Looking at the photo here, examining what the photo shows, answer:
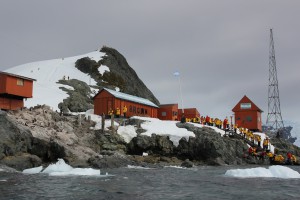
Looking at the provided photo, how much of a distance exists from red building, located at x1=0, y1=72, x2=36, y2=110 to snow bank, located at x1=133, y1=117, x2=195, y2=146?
1725cm

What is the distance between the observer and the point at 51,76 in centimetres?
8669

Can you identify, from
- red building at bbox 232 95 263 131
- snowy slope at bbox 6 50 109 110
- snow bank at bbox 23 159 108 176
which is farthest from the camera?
red building at bbox 232 95 263 131

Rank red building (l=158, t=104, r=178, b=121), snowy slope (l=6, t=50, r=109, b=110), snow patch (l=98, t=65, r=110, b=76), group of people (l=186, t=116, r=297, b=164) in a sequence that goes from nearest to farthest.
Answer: group of people (l=186, t=116, r=297, b=164) < red building (l=158, t=104, r=178, b=121) < snowy slope (l=6, t=50, r=109, b=110) < snow patch (l=98, t=65, r=110, b=76)

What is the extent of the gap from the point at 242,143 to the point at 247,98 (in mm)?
27285

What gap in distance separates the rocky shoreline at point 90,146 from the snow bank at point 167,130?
2.61 ft

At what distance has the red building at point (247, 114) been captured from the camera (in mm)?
74062

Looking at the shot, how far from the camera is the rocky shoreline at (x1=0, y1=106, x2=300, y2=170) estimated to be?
33312 millimetres

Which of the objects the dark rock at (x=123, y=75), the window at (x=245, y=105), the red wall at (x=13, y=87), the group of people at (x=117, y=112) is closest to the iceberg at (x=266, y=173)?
the group of people at (x=117, y=112)

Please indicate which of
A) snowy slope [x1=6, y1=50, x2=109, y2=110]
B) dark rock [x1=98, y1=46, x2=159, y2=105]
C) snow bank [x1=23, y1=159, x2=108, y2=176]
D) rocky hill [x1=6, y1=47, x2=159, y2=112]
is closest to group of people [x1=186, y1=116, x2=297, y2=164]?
rocky hill [x1=6, y1=47, x2=159, y2=112]

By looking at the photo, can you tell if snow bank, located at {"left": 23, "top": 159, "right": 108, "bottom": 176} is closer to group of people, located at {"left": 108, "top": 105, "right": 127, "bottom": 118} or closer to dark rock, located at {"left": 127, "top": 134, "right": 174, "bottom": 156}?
dark rock, located at {"left": 127, "top": 134, "right": 174, "bottom": 156}

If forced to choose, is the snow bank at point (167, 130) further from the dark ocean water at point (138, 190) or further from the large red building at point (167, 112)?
the dark ocean water at point (138, 190)

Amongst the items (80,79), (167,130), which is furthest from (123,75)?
(167,130)

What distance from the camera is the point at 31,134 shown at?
118 ft

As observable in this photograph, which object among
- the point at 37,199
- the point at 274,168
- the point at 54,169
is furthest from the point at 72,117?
the point at 37,199
